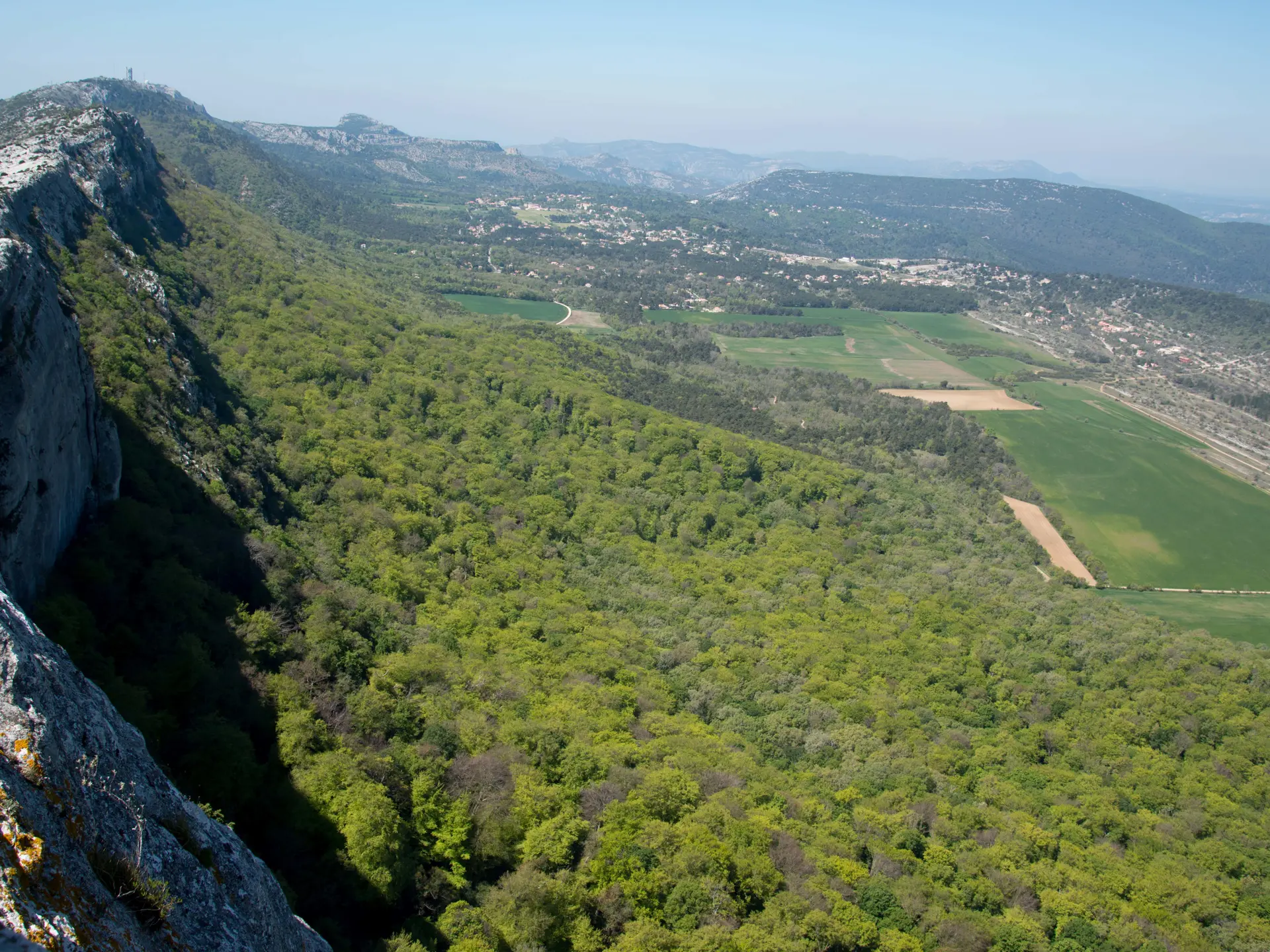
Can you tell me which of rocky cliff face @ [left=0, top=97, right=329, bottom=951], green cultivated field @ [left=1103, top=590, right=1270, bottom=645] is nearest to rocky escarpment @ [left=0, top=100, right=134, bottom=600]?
rocky cliff face @ [left=0, top=97, right=329, bottom=951]

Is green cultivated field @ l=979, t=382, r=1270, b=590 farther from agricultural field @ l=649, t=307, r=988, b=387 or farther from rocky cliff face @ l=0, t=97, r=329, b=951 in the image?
rocky cliff face @ l=0, t=97, r=329, b=951

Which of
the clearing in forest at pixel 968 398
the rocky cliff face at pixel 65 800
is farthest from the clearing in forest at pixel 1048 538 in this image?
the rocky cliff face at pixel 65 800

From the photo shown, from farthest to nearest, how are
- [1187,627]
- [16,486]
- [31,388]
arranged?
1. [1187,627]
2. [31,388]
3. [16,486]

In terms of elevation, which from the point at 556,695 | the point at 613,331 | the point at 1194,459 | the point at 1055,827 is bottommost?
the point at 1055,827

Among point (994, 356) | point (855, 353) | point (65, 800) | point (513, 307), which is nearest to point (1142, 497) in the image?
point (855, 353)

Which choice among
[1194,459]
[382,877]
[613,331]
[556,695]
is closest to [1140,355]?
[1194,459]

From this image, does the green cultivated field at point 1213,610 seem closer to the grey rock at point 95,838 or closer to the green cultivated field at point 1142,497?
the green cultivated field at point 1142,497

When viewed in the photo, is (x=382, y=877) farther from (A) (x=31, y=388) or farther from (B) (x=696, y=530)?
(B) (x=696, y=530)
